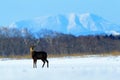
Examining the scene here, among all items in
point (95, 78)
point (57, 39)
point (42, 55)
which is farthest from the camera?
point (57, 39)

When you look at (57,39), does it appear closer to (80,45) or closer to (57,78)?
(80,45)

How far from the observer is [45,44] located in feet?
262

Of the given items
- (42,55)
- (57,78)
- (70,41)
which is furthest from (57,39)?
(57,78)

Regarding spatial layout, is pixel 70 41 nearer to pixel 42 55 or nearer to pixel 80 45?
pixel 80 45

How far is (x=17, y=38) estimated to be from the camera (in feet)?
269

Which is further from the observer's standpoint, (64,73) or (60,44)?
(60,44)

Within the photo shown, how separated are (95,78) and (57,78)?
1068mm

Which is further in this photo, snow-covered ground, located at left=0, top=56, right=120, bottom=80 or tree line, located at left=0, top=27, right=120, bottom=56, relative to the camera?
tree line, located at left=0, top=27, right=120, bottom=56

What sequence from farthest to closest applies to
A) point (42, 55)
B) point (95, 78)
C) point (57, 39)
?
point (57, 39) < point (42, 55) < point (95, 78)

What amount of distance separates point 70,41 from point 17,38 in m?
9.67

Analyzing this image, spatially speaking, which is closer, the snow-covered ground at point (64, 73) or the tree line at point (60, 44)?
the snow-covered ground at point (64, 73)

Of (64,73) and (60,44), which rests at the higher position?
(64,73)

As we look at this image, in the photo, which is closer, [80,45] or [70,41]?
[80,45]

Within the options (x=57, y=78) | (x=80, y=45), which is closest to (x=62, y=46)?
(x=80, y=45)
